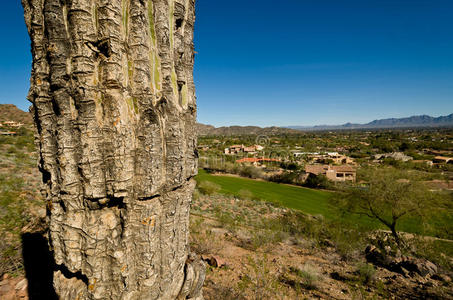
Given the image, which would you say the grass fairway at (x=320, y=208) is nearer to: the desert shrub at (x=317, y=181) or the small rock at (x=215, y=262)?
the desert shrub at (x=317, y=181)

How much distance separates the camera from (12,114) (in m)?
31.7

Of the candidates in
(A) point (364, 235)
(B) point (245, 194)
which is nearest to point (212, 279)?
(A) point (364, 235)

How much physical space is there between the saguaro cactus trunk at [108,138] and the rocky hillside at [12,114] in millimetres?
39001

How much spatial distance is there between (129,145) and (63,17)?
1.78 metres

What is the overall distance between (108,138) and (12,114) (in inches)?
1735

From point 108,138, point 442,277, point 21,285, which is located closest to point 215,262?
point 21,285

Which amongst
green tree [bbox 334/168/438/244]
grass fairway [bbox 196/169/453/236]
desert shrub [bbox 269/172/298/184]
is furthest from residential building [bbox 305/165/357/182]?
green tree [bbox 334/168/438/244]

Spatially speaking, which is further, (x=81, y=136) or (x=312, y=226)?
(x=312, y=226)

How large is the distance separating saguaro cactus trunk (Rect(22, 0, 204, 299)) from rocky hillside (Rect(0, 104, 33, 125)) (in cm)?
3900

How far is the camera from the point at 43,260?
198 inches

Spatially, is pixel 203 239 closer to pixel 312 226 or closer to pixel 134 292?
pixel 134 292

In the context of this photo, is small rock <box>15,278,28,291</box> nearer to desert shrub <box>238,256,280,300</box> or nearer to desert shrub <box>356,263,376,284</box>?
desert shrub <box>238,256,280,300</box>

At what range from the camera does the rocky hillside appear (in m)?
30.2

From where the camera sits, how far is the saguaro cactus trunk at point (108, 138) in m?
2.55
